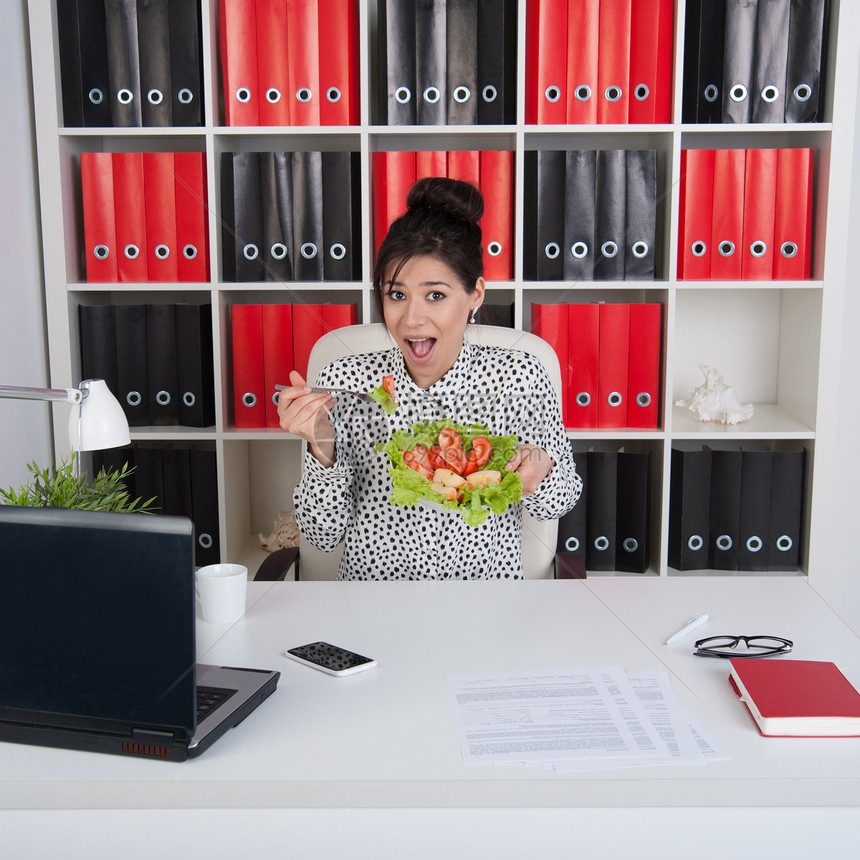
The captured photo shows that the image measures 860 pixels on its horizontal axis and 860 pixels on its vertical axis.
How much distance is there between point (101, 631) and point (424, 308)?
908mm

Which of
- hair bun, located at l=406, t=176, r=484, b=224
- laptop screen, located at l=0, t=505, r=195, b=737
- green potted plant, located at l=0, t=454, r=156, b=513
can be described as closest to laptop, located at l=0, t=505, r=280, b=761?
laptop screen, located at l=0, t=505, r=195, b=737

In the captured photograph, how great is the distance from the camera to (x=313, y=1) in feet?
7.43

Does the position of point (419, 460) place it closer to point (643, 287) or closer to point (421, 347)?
point (421, 347)

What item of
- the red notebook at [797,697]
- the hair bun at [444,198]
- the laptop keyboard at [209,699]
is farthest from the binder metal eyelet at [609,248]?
the laptop keyboard at [209,699]

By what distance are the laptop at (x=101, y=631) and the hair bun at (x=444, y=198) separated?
0.99 metres

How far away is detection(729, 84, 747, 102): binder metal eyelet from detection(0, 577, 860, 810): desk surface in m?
1.35

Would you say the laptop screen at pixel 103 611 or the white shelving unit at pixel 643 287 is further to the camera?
the white shelving unit at pixel 643 287

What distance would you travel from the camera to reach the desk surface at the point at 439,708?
0.95m

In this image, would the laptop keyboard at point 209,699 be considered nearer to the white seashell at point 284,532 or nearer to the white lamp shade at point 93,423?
the white lamp shade at point 93,423

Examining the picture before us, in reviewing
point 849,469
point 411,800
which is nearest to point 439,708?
point 411,800

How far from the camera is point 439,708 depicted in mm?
1089

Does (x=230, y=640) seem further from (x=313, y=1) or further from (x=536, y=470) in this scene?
(x=313, y=1)

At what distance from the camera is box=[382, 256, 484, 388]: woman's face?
1.67 meters

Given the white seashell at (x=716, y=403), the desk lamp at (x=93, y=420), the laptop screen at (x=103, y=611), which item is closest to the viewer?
the laptop screen at (x=103, y=611)
